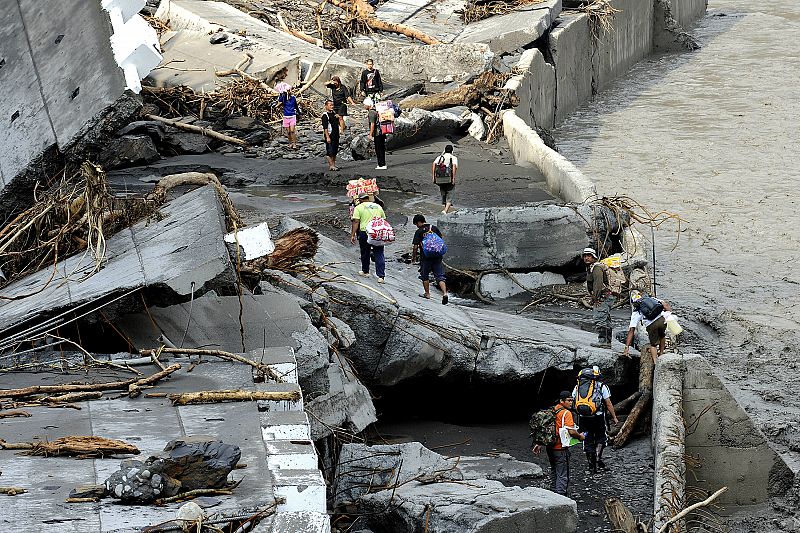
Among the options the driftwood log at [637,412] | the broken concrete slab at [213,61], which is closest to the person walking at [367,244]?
the driftwood log at [637,412]

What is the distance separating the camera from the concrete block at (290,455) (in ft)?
21.8

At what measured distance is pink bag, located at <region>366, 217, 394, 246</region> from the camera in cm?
1425

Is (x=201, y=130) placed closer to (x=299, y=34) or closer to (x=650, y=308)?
(x=299, y=34)

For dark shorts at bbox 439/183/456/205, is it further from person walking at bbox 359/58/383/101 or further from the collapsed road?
person walking at bbox 359/58/383/101

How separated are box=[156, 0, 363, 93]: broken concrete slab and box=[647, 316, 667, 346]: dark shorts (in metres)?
14.1

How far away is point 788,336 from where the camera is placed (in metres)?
16.3

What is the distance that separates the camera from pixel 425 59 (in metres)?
27.7

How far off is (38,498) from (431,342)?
685 centimetres

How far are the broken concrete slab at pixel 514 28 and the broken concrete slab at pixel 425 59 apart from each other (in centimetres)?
97

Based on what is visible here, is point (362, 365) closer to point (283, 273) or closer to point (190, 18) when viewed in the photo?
point (283, 273)

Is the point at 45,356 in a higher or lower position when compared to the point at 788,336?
higher

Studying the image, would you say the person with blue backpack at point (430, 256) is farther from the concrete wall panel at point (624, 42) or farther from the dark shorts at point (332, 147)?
the concrete wall panel at point (624, 42)

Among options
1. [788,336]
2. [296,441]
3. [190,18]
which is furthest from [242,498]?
[190,18]

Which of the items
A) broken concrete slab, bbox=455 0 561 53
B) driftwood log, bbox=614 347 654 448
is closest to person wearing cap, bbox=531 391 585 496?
driftwood log, bbox=614 347 654 448
